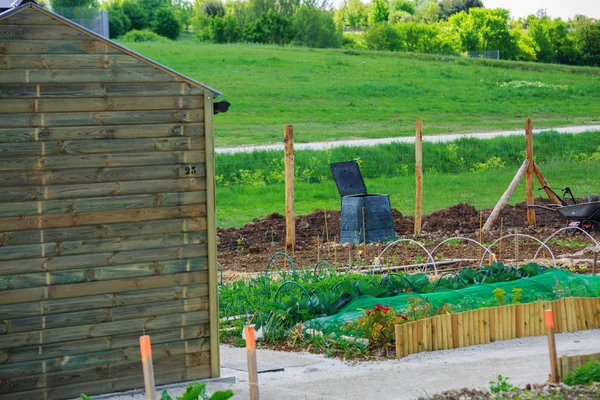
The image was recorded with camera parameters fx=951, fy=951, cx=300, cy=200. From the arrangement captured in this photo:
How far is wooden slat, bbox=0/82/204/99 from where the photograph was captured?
7.42m

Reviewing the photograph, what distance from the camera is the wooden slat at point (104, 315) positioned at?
7395 millimetres

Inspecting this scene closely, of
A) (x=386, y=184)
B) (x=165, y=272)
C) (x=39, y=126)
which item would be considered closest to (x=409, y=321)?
(x=165, y=272)

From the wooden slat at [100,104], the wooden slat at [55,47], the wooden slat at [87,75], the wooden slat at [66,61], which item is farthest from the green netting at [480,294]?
the wooden slat at [55,47]

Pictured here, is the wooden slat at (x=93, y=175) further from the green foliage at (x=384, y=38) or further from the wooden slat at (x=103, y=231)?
the green foliage at (x=384, y=38)

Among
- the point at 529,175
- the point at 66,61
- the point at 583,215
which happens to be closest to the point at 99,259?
the point at 66,61

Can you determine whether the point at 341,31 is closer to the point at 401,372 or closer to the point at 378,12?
the point at 378,12

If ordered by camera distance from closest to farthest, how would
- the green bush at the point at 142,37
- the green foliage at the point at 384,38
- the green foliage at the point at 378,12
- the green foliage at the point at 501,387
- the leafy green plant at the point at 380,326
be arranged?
1. the green foliage at the point at 501,387
2. the leafy green plant at the point at 380,326
3. the green bush at the point at 142,37
4. the green foliage at the point at 384,38
5. the green foliage at the point at 378,12

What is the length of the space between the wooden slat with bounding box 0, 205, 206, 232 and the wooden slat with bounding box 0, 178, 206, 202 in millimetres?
148

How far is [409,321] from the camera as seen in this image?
29.5 ft

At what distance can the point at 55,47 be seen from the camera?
7.54 m

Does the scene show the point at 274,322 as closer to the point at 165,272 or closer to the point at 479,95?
the point at 165,272

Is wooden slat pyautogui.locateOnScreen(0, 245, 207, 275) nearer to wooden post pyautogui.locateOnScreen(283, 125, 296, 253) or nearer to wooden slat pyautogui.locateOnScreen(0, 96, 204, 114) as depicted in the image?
wooden slat pyautogui.locateOnScreen(0, 96, 204, 114)

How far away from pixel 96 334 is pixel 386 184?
52.8ft

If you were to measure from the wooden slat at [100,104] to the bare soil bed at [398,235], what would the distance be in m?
5.35
